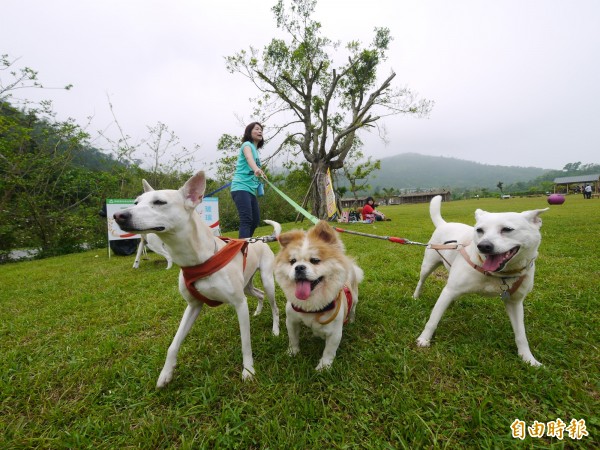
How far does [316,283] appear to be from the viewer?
224 centimetres

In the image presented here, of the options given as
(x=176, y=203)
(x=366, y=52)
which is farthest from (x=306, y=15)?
(x=176, y=203)

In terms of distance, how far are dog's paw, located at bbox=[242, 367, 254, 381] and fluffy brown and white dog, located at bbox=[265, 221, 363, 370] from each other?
410 mm

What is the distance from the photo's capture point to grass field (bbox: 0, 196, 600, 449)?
1580mm

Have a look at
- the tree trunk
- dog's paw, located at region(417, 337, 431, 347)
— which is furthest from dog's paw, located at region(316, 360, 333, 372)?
the tree trunk

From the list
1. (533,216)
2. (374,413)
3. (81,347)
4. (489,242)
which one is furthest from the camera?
(81,347)

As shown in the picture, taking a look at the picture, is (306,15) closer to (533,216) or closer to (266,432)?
(533,216)

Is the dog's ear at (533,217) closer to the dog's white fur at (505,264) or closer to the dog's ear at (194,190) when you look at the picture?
the dog's white fur at (505,264)

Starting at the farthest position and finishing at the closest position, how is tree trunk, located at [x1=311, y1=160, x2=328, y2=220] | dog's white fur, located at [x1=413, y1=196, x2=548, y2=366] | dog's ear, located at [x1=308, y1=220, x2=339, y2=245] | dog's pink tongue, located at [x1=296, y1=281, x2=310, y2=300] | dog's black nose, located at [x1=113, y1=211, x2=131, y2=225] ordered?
tree trunk, located at [x1=311, y1=160, x2=328, y2=220] → dog's ear, located at [x1=308, y1=220, x2=339, y2=245] → dog's pink tongue, located at [x1=296, y1=281, x2=310, y2=300] → dog's white fur, located at [x1=413, y1=196, x2=548, y2=366] → dog's black nose, located at [x1=113, y1=211, x2=131, y2=225]

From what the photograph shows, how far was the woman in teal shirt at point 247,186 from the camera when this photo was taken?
4.02 m

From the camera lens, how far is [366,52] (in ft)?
52.3

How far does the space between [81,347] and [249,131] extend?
3633 millimetres

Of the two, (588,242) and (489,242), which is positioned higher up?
(489,242)

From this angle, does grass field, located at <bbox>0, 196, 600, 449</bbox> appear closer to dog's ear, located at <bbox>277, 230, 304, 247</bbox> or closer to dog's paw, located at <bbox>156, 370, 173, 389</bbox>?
dog's paw, located at <bbox>156, 370, 173, 389</bbox>

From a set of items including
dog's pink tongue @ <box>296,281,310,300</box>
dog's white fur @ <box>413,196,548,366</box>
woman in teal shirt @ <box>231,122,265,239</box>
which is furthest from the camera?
woman in teal shirt @ <box>231,122,265,239</box>
